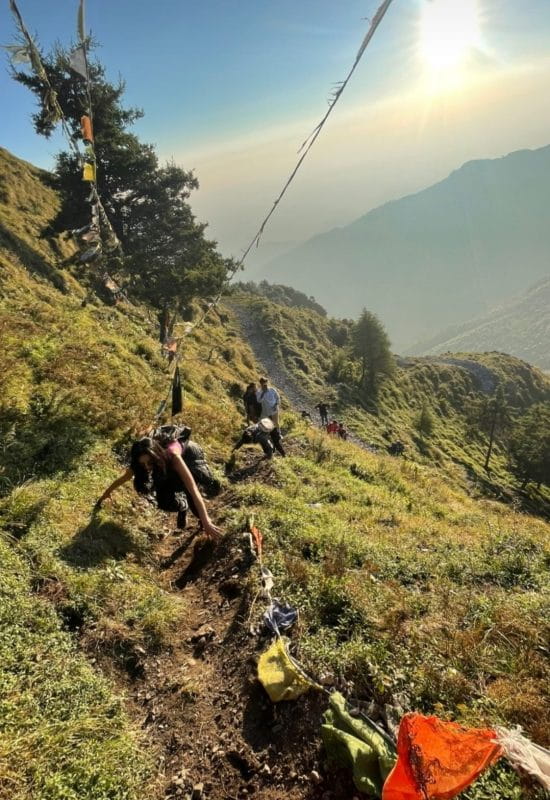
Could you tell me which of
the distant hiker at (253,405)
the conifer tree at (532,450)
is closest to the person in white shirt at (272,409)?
the distant hiker at (253,405)

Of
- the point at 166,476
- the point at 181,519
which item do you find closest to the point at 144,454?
the point at 166,476

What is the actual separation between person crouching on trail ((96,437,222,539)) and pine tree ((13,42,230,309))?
68.2ft

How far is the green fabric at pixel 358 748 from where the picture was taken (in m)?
3.46

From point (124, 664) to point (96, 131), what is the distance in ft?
92.0

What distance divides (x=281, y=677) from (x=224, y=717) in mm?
720

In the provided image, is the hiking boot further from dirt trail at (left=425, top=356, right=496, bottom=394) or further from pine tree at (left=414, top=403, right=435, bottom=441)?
dirt trail at (left=425, top=356, right=496, bottom=394)

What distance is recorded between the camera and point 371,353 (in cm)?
7025

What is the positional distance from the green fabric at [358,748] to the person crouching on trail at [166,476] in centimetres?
315

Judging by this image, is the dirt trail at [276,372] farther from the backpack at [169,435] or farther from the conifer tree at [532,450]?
the conifer tree at [532,450]

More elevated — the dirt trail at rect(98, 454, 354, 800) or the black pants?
the black pants

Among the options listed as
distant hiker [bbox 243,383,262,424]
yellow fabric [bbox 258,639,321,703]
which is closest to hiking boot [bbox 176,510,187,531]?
yellow fabric [bbox 258,639,321,703]

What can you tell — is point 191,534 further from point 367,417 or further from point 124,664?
point 367,417

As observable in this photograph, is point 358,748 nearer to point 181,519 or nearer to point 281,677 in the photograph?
point 281,677

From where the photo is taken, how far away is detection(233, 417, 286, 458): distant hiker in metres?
12.8
